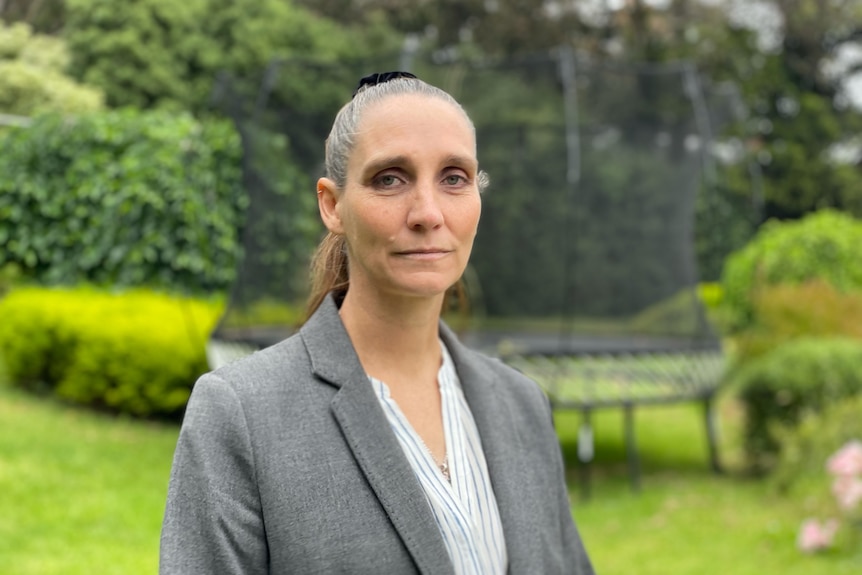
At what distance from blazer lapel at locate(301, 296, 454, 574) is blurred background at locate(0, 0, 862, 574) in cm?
282

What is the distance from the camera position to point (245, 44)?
764 cm

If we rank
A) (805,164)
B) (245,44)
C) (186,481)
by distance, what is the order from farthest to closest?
(805,164) < (245,44) < (186,481)

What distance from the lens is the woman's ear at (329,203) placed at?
Answer: 1074mm

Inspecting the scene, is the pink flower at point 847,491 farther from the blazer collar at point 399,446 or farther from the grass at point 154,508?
the blazer collar at point 399,446

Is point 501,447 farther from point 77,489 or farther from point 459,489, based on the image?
point 77,489

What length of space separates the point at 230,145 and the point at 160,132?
21.9 inches

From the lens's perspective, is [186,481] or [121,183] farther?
[121,183]

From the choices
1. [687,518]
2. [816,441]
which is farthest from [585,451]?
[816,441]

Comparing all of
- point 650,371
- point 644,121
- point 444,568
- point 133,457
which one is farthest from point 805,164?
point 444,568

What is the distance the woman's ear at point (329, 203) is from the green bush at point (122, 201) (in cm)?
539

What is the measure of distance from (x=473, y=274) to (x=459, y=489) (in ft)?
20.7

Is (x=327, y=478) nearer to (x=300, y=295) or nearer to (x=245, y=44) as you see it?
(x=300, y=295)

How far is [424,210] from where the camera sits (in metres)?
1.00

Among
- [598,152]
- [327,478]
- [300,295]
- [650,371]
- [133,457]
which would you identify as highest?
[598,152]
